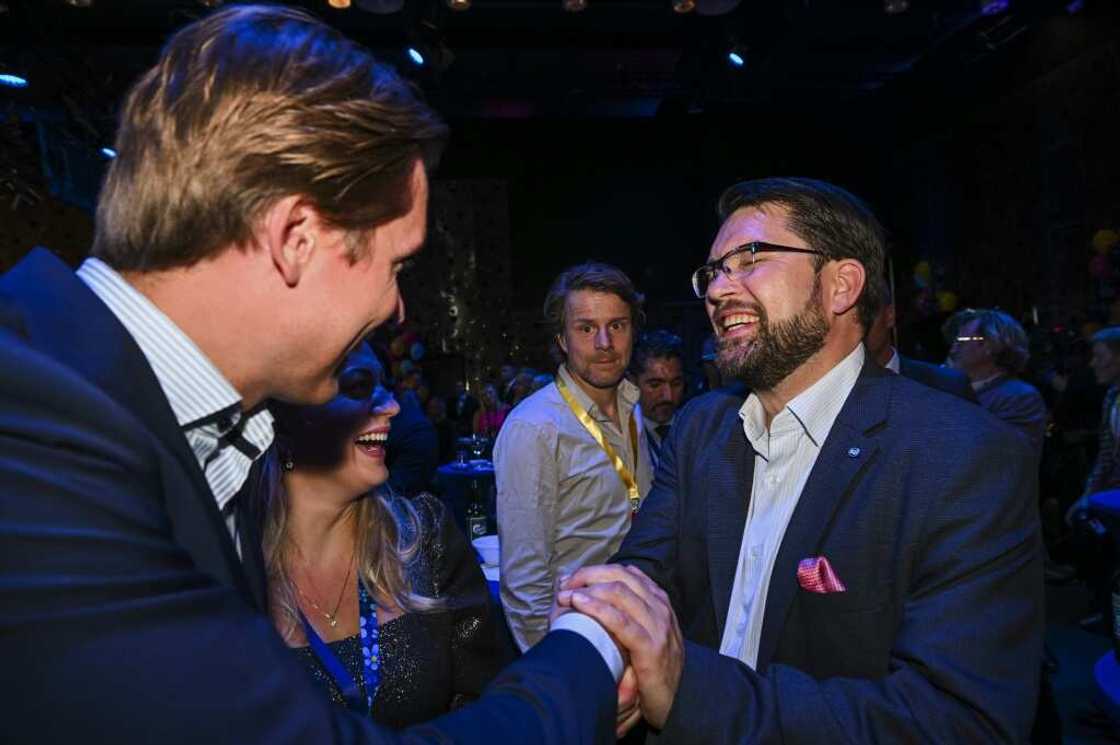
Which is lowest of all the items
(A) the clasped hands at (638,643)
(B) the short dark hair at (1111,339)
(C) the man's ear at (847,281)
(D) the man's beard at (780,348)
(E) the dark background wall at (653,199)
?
(A) the clasped hands at (638,643)

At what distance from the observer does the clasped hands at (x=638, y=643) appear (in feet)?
4.15

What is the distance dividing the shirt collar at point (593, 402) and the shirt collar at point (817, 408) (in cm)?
144

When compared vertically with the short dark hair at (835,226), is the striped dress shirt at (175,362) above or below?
below

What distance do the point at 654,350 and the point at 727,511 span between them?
2.86 metres

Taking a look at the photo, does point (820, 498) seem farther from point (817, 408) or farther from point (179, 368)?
point (179, 368)

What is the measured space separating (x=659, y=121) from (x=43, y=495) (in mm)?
12488

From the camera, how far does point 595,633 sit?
1.18 metres

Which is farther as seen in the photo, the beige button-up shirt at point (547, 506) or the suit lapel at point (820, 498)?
the beige button-up shirt at point (547, 506)

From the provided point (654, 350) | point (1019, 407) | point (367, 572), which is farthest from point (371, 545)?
point (1019, 407)

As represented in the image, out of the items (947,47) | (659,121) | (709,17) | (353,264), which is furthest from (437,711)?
(659,121)

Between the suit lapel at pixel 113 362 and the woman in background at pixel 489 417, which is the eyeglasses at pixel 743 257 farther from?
the woman in background at pixel 489 417

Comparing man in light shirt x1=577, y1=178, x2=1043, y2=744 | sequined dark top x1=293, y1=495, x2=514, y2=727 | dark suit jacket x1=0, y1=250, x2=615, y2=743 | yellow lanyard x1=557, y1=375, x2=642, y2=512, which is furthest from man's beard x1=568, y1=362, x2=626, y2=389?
dark suit jacket x1=0, y1=250, x2=615, y2=743

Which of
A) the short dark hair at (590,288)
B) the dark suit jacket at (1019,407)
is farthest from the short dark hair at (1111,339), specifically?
the short dark hair at (590,288)

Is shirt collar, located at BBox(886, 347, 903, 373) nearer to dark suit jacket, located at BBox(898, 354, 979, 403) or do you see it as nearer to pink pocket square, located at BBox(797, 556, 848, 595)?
dark suit jacket, located at BBox(898, 354, 979, 403)
